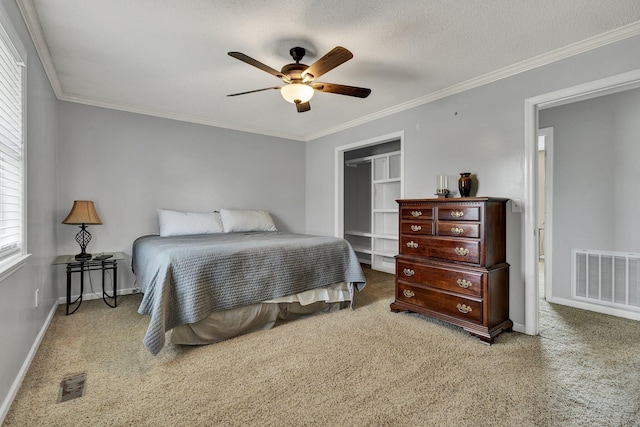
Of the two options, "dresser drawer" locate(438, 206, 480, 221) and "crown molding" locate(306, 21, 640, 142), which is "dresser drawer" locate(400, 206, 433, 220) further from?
"crown molding" locate(306, 21, 640, 142)

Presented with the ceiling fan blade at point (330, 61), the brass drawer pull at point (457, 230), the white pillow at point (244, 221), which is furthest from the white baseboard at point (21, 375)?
the brass drawer pull at point (457, 230)

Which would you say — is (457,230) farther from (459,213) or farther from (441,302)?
(441,302)

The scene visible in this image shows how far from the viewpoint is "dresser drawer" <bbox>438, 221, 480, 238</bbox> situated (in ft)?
8.49

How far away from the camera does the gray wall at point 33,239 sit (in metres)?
1.65

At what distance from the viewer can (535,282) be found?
2633 millimetres

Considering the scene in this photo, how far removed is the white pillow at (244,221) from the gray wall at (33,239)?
72.0 inches

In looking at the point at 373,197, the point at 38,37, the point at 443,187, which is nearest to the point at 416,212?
the point at 443,187

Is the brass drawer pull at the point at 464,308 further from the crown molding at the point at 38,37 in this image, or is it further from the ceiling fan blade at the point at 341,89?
the crown molding at the point at 38,37

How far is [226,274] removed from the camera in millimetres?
2480

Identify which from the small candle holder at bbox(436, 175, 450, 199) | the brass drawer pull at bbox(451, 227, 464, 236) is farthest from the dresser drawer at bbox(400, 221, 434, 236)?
the small candle holder at bbox(436, 175, 450, 199)

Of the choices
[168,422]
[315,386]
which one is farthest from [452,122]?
[168,422]

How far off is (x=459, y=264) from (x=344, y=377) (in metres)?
Answer: 1.41

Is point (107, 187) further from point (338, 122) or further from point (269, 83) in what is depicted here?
point (338, 122)

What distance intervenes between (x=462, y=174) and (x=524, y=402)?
1942 millimetres
